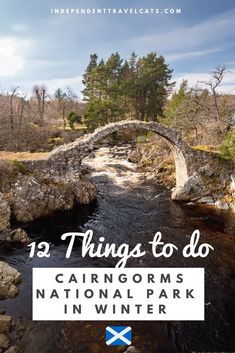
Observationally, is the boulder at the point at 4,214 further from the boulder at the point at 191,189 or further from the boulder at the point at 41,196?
A: the boulder at the point at 191,189

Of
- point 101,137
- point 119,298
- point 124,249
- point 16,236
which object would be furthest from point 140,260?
point 101,137

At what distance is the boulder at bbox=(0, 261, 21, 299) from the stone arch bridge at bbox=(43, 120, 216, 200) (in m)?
8.96

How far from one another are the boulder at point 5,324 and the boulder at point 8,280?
1.49m

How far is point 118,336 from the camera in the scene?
930 centimetres

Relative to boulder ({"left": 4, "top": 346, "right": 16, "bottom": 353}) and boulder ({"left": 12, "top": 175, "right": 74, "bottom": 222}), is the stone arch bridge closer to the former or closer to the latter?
boulder ({"left": 12, "top": 175, "right": 74, "bottom": 222})

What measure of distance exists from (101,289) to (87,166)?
23346mm

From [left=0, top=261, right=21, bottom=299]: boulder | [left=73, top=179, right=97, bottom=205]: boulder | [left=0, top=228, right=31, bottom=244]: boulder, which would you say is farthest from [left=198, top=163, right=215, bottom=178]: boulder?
[left=0, top=261, right=21, bottom=299]: boulder

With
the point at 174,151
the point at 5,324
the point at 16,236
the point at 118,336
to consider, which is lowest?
the point at 118,336

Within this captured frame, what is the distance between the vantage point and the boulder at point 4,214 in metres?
16.2

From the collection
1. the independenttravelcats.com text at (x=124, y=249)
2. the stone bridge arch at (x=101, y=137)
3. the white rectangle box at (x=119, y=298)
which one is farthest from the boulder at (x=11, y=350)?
the stone bridge arch at (x=101, y=137)

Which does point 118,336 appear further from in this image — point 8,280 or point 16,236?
point 16,236

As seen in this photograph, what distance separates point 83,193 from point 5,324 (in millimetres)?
12565

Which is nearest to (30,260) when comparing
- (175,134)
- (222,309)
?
(222,309)

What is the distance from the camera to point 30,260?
13.8 metres
